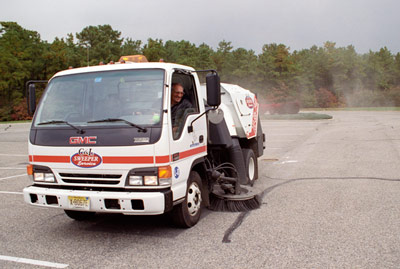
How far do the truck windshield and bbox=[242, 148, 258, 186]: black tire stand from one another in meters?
3.42

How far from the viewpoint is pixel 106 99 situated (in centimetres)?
474

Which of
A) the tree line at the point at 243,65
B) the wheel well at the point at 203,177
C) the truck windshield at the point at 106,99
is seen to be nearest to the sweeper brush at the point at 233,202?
the wheel well at the point at 203,177

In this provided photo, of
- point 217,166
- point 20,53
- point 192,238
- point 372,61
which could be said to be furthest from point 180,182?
point 372,61

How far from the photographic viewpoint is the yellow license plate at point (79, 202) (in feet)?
14.4

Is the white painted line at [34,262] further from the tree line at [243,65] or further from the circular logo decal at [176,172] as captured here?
the tree line at [243,65]

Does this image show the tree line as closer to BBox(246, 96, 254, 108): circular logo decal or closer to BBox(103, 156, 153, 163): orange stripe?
BBox(246, 96, 254, 108): circular logo decal

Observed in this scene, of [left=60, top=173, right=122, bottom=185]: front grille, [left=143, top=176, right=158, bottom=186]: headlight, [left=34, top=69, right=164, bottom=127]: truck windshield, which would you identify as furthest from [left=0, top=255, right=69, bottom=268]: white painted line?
[left=34, top=69, right=164, bottom=127]: truck windshield

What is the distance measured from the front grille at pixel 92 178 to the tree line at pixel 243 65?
3652cm

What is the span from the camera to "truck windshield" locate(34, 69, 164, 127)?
4.58 meters

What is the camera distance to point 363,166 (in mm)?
9797

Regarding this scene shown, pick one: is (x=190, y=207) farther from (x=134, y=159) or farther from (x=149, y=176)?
(x=134, y=159)

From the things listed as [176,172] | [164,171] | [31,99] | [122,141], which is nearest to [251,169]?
[176,172]

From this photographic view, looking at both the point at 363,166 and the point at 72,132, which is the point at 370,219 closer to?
the point at 72,132

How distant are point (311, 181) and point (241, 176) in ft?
6.61
